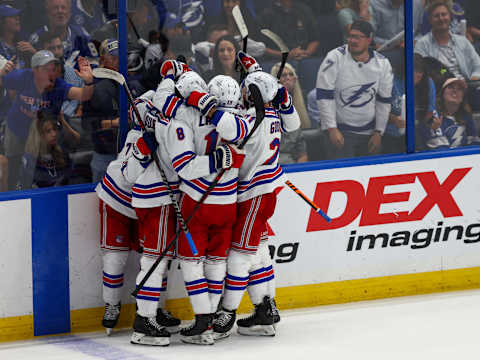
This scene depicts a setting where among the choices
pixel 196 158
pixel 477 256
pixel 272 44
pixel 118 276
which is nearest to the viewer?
pixel 196 158

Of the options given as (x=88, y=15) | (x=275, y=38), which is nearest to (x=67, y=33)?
(x=88, y=15)

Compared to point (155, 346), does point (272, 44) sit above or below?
above

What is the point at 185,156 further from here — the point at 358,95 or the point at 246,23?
the point at 358,95

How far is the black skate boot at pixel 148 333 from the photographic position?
5.01 metres

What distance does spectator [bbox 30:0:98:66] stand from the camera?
5.10 meters

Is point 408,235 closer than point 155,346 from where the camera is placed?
No

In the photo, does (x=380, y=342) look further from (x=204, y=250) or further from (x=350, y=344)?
(x=204, y=250)

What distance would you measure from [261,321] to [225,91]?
1.16 meters

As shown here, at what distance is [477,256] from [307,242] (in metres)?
1.04

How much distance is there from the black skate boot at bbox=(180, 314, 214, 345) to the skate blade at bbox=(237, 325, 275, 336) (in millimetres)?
265

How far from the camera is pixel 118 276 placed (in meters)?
5.17

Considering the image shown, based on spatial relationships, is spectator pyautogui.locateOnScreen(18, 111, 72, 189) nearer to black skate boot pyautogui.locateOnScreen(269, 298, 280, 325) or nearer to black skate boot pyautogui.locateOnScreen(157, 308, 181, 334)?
black skate boot pyautogui.locateOnScreen(157, 308, 181, 334)

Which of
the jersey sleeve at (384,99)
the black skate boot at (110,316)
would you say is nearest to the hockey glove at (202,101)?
the black skate boot at (110,316)

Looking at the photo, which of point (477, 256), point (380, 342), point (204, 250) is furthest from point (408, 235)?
point (204, 250)
